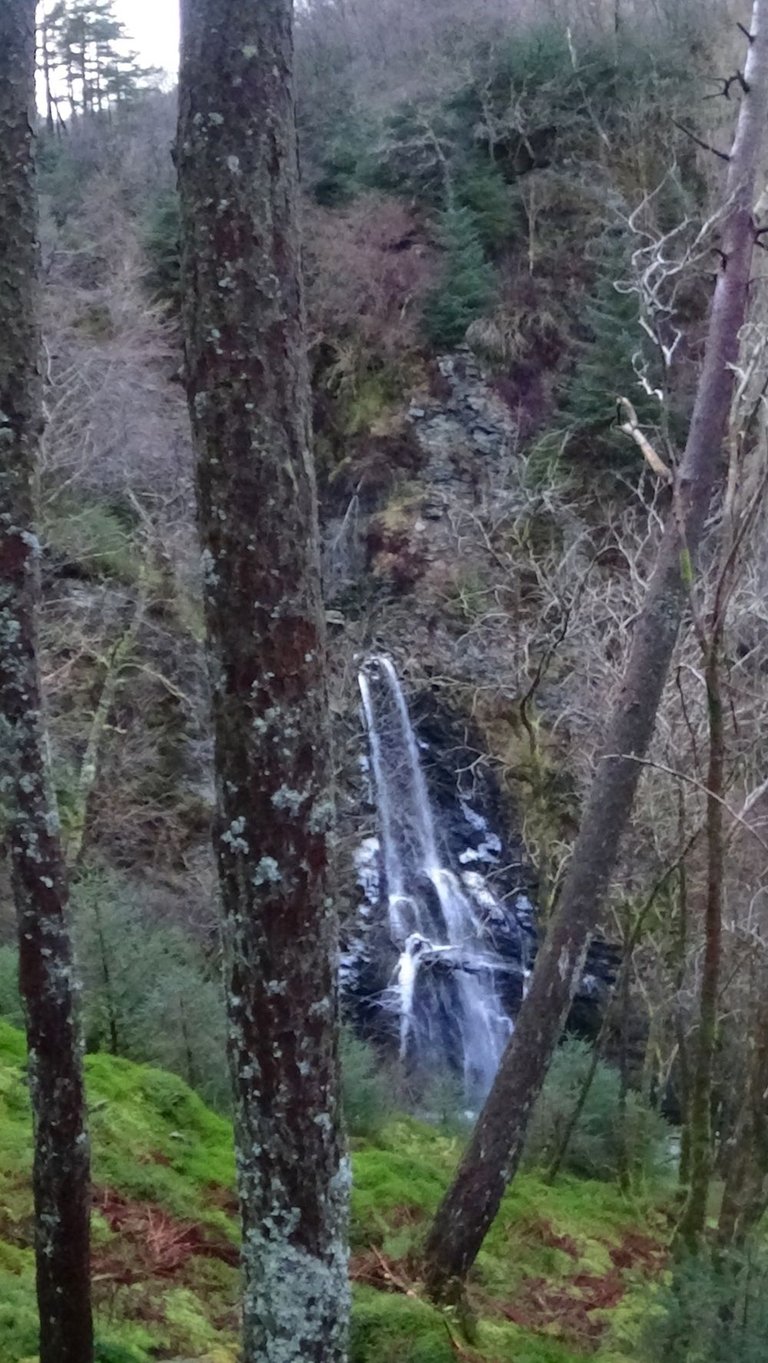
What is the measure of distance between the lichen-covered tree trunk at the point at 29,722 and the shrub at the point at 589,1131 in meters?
6.50

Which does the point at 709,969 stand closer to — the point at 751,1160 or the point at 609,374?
the point at 751,1160

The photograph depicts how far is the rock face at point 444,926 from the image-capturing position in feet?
49.8

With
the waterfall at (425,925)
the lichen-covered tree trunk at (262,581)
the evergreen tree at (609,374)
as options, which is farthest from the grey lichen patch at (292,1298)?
the evergreen tree at (609,374)

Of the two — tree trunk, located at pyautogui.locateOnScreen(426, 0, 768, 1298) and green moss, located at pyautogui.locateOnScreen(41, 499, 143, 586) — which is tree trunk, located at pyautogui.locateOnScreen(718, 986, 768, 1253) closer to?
tree trunk, located at pyautogui.locateOnScreen(426, 0, 768, 1298)

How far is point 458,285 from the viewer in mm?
21938

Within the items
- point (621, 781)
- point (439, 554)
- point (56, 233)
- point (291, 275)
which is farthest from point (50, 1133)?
point (56, 233)

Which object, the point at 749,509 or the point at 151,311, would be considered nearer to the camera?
the point at 749,509

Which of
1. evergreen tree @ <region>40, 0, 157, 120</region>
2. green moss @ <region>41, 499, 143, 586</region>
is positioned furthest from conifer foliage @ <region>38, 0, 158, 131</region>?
green moss @ <region>41, 499, 143, 586</region>

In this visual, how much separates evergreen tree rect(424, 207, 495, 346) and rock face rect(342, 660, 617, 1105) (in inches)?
340

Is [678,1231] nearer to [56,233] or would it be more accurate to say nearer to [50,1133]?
[50,1133]

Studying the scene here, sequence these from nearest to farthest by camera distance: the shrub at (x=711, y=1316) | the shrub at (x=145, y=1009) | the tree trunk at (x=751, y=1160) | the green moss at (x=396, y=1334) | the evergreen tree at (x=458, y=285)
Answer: the shrub at (x=711, y=1316)
the green moss at (x=396, y=1334)
the tree trunk at (x=751, y=1160)
the shrub at (x=145, y=1009)
the evergreen tree at (x=458, y=285)

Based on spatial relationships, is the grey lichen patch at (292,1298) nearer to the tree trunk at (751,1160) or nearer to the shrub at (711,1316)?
the shrub at (711,1316)

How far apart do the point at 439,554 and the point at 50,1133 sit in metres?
17.0

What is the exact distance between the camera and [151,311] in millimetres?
18828
